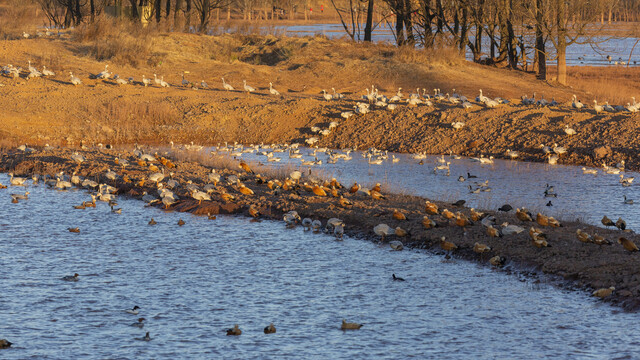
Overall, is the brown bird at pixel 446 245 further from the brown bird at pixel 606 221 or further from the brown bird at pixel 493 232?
the brown bird at pixel 606 221

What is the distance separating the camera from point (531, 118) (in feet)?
61.5

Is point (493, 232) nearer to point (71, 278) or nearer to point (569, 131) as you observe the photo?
point (71, 278)

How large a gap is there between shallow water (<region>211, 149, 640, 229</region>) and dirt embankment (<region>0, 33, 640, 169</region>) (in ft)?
4.20

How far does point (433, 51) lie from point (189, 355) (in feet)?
80.6

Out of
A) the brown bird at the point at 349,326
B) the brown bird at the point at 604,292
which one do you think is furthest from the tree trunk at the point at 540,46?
the brown bird at the point at 349,326

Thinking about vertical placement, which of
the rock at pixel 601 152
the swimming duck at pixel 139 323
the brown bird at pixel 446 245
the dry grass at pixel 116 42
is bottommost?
the swimming duck at pixel 139 323

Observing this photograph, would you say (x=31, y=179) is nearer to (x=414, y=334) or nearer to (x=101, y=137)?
(x=101, y=137)

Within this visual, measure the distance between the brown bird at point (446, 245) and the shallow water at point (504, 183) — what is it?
8.34 feet

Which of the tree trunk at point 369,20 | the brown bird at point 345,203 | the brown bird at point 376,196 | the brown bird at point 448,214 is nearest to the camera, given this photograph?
the brown bird at point 448,214

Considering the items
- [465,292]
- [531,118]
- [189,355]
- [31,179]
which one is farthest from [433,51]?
[189,355]

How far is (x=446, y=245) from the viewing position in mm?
9367

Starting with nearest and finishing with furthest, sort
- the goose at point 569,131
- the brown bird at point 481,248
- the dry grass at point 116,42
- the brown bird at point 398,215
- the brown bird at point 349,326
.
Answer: the brown bird at point 349,326 < the brown bird at point 481,248 < the brown bird at point 398,215 < the goose at point 569,131 < the dry grass at point 116,42

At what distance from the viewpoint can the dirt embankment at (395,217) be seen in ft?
27.2

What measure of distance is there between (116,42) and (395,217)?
64.2 ft
